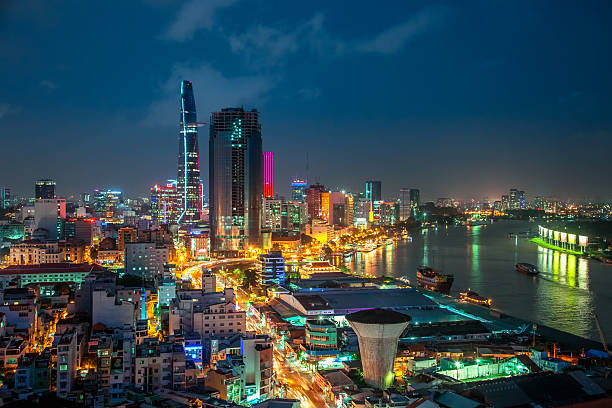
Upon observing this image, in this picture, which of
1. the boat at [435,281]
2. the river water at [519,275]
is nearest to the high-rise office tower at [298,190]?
the river water at [519,275]

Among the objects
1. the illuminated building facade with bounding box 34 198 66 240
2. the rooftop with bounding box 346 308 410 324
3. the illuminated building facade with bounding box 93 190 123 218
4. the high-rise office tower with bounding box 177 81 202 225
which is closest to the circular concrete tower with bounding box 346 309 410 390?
the rooftop with bounding box 346 308 410 324

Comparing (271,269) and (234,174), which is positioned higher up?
(234,174)

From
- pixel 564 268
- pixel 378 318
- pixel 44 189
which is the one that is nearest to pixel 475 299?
pixel 378 318

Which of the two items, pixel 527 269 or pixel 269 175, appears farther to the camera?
A: pixel 269 175

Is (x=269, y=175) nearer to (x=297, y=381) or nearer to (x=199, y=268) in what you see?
(x=199, y=268)

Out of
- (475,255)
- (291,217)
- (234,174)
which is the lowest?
(475,255)

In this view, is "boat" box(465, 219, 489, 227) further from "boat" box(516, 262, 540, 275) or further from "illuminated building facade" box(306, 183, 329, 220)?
"boat" box(516, 262, 540, 275)

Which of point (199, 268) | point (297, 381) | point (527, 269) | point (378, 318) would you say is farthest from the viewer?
point (199, 268)
